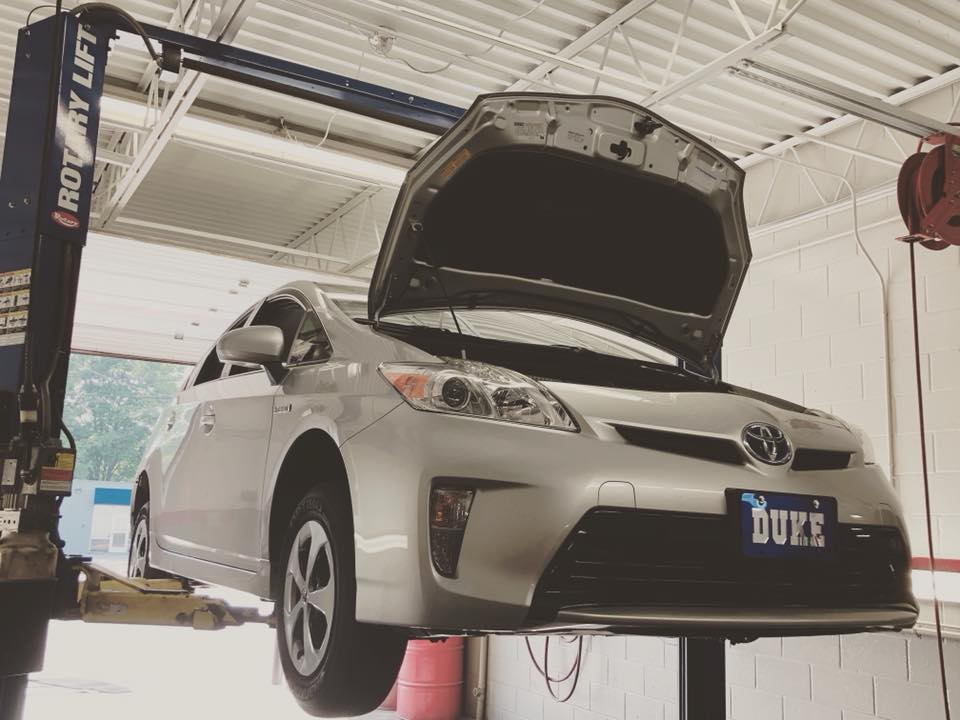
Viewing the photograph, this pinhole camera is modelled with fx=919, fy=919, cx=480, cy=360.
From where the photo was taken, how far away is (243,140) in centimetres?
674

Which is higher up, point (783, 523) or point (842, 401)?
point (842, 401)

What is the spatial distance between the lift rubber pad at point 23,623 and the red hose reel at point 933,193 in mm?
4198

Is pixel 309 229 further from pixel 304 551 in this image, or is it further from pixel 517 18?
pixel 304 551

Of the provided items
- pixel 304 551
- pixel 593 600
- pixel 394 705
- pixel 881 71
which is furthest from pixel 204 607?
pixel 394 705

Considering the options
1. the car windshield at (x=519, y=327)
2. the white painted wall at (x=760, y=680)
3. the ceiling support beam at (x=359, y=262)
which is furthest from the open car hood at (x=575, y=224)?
the ceiling support beam at (x=359, y=262)

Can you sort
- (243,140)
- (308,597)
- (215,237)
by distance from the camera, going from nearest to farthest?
(308,597), (243,140), (215,237)

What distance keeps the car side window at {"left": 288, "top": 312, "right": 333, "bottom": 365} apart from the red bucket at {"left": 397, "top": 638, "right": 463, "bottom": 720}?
6125mm

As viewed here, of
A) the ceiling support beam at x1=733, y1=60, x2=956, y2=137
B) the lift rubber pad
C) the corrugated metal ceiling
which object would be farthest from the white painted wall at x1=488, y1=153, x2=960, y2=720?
the lift rubber pad

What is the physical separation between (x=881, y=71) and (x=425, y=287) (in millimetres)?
4965

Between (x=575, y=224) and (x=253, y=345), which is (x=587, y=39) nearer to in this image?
(x=575, y=224)

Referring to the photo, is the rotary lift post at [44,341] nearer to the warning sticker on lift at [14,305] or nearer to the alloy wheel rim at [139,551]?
the warning sticker on lift at [14,305]

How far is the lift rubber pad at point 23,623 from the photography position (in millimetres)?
2490

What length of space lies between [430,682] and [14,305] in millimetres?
6663


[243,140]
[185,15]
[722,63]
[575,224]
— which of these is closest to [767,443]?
[575,224]
